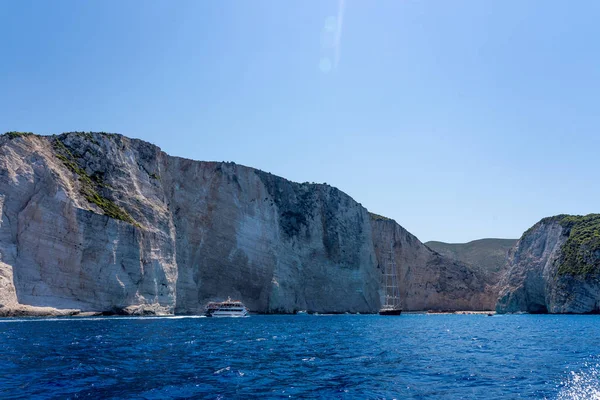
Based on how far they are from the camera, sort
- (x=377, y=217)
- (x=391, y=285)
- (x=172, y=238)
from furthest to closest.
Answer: (x=377, y=217), (x=391, y=285), (x=172, y=238)

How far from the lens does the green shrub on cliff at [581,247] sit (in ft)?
301

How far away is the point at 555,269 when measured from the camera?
99.7m

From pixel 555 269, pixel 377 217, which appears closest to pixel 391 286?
pixel 377 217

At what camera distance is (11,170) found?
55.5 meters

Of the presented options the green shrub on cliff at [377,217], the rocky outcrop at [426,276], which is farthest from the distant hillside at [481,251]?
the green shrub on cliff at [377,217]

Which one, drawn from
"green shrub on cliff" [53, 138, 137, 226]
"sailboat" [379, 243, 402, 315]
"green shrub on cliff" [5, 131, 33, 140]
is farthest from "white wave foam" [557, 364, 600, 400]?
"sailboat" [379, 243, 402, 315]

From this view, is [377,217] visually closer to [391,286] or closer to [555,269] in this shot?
[391,286]

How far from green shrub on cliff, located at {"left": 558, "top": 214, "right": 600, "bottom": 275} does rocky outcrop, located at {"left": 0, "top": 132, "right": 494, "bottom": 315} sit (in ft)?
103

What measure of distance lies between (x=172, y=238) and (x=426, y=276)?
242 feet

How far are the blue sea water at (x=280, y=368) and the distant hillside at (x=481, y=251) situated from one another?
491 ft

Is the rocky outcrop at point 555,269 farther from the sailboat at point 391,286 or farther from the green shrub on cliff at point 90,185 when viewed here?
the green shrub on cliff at point 90,185

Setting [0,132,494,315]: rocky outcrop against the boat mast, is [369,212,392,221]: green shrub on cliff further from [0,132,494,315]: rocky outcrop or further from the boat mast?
the boat mast

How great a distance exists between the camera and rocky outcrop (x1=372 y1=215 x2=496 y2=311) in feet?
387

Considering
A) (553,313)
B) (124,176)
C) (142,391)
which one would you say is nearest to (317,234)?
(124,176)
